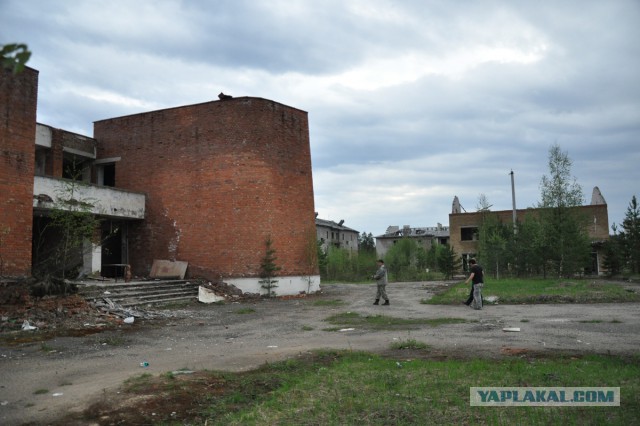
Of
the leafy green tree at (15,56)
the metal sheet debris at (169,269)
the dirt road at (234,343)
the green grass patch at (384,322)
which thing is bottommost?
the green grass patch at (384,322)

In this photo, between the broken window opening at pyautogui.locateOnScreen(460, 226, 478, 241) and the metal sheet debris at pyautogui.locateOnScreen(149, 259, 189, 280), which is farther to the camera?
the broken window opening at pyautogui.locateOnScreen(460, 226, 478, 241)

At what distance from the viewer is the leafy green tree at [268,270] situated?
69.5 ft

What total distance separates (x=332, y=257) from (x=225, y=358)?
3094cm

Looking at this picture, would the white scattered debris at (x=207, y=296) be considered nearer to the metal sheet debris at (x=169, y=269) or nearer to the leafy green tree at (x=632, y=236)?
the metal sheet debris at (x=169, y=269)

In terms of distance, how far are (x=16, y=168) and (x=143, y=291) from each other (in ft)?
19.0

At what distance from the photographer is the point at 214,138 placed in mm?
21688

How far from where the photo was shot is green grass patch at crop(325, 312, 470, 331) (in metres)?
11.4

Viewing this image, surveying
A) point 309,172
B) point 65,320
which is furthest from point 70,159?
point 65,320

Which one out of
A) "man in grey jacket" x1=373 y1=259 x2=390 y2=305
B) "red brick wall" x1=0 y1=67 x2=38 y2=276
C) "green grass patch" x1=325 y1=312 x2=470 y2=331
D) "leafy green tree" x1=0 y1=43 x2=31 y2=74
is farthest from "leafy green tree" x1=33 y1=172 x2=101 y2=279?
"leafy green tree" x1=0 y1=43 x2=31 y2=74

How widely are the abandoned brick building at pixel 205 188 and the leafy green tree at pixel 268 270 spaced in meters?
0.23

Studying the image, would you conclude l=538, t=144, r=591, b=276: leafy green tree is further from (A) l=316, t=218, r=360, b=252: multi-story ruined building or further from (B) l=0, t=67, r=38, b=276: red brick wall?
(A) l=316, t=218, r=360, b=252: multi-story ruined building

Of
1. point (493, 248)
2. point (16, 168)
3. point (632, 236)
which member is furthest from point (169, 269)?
point (632, 236)

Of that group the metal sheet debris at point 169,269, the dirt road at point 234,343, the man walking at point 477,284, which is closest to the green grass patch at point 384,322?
the dirt road at point 234,343

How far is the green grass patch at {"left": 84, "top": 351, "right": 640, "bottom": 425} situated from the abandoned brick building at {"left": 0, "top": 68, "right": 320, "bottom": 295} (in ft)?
48.1
